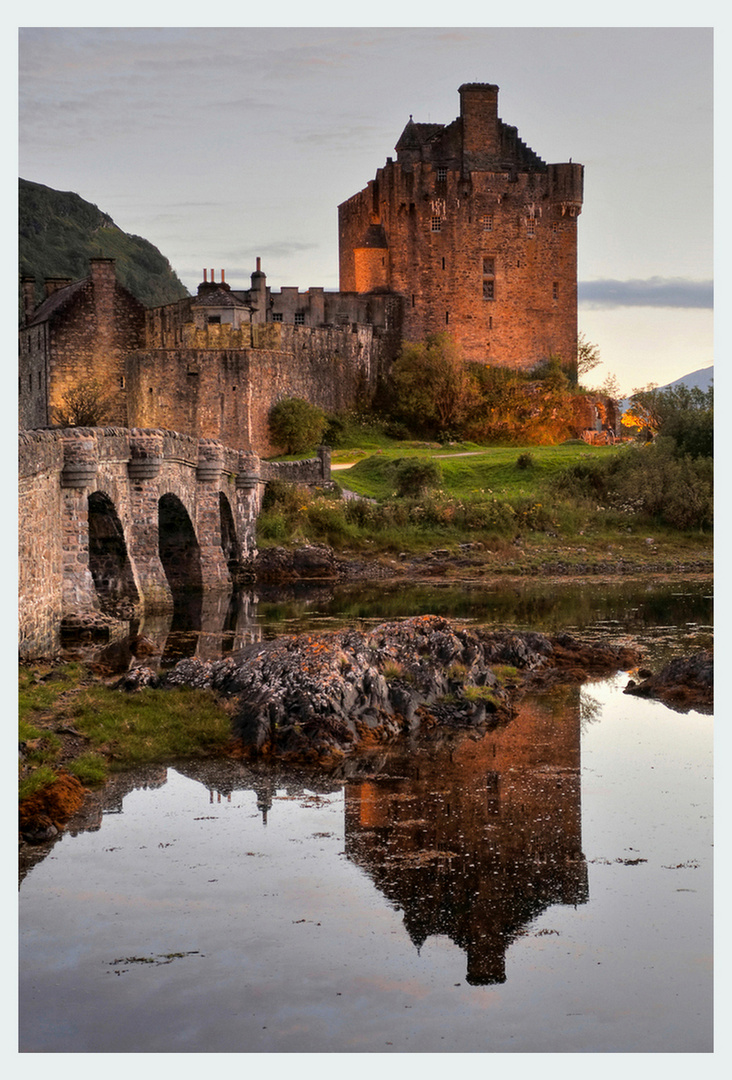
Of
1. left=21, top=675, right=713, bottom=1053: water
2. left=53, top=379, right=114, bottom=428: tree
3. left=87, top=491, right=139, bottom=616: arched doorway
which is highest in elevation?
left=53, top=379, right=114, bottom=428: tree

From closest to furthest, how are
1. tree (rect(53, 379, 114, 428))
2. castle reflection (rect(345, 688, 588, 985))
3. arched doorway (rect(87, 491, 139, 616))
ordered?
castle reflection (rect(345, 688, 588, 985)) < arched doorway (rect(87, 491, 139, 616)) < tree (rect(53, 379, 114, 428))

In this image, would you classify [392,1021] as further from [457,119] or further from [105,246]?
[105,246]

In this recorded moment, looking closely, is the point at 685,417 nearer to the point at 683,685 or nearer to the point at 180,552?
the point at 180,552

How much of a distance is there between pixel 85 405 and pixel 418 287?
18.1 m

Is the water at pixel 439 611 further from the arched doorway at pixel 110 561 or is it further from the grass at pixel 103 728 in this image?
the grass at pixel 103 728

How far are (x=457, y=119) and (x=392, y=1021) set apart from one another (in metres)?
60.1

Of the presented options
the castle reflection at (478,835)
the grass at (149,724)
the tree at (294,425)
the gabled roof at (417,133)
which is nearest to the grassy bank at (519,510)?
the tree at (294,425)

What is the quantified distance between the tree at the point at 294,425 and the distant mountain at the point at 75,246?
1650 centimetres

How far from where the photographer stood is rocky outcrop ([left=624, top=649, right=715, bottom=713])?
1614 cm

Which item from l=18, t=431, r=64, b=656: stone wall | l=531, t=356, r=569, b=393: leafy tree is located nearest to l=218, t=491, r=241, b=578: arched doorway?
l=18, t=431, r=64, b=656: stone wall

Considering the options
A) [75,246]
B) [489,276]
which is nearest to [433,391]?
[489,276]

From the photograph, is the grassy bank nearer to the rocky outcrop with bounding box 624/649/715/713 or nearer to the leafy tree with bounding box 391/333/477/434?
the leafy tree with bounding box 391/333/477/434

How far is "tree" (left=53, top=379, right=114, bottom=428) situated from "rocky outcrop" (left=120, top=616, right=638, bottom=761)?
36.0 m

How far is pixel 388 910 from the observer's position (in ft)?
29.8
